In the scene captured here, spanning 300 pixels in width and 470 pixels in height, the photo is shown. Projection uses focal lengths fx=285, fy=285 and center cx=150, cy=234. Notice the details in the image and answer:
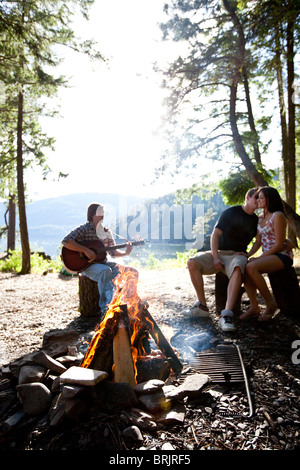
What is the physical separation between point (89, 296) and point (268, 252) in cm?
300

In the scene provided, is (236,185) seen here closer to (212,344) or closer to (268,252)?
(268,252)

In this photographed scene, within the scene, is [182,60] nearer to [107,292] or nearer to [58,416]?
[107,292]

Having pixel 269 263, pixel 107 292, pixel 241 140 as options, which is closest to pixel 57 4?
pixel 241 140

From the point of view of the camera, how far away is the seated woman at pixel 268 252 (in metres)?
3.92

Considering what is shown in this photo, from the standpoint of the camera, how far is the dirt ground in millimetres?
1902

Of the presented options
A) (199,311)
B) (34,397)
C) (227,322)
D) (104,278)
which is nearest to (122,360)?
(34,397)

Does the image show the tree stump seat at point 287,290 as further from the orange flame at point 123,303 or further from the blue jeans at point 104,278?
the blue jeans at point 104,278

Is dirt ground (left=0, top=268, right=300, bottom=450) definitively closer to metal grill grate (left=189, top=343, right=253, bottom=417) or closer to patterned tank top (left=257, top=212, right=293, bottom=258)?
metal grill grate (left=189, top=343, right=253, bottom=417)

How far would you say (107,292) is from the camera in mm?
4285

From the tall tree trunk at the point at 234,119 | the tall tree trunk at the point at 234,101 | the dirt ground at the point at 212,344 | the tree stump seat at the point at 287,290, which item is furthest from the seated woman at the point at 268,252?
the tall tree trunk at the point at 234,101

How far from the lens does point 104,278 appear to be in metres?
4.34

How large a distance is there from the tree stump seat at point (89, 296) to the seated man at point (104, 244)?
16 centimetres

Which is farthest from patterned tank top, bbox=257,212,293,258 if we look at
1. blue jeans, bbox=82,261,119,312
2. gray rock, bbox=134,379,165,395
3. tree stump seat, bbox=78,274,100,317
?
tree stump seat, bbox=78,274,100,317

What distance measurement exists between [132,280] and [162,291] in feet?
11.7
